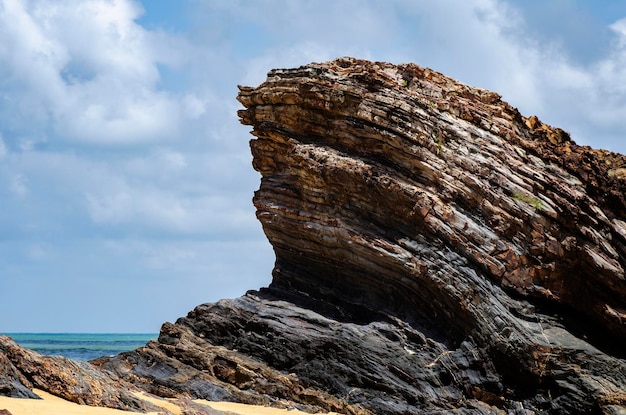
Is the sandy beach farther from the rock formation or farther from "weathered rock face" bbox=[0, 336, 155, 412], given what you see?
the rock formation

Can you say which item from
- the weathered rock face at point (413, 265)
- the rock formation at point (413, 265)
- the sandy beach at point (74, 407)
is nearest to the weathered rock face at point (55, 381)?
the sandy beach at point (74, 407)

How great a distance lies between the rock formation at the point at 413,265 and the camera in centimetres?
2220

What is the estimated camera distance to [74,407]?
Answer: 17188mm

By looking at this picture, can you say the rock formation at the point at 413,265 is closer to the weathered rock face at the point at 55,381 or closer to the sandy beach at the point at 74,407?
the sandy beach at the point at 74,407

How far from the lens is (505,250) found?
23609 mm

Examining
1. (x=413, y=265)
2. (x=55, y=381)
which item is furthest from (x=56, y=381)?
(x=413, y=265)

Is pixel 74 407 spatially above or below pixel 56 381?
below

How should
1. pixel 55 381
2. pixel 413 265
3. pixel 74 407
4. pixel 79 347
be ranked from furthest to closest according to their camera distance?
pixel 79 347 → pixel 413 265 → pixel 55 381 → pixel 74 407

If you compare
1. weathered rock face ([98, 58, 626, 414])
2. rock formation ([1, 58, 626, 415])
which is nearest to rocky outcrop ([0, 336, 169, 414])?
rock formation ([1, 58, 626, 415])

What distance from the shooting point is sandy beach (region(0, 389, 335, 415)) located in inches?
630

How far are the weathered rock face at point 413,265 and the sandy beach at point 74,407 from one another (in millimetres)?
716

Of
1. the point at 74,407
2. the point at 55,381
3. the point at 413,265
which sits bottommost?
the point at 74,407

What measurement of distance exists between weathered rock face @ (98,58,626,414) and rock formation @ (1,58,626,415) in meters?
0.04

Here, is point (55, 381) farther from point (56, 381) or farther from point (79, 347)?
point (79, 347)
